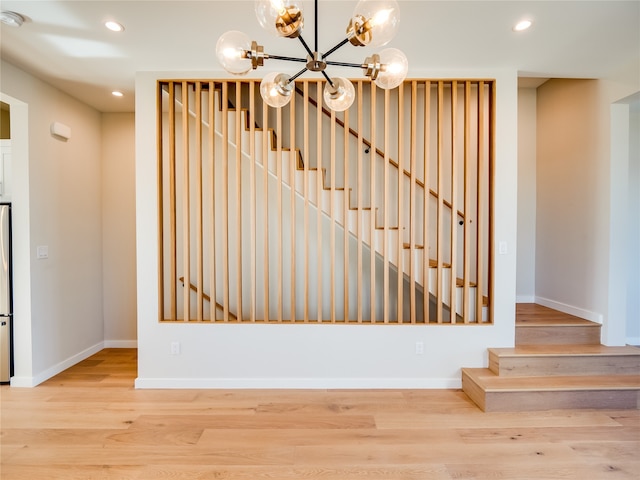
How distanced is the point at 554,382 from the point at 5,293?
16.6 feet

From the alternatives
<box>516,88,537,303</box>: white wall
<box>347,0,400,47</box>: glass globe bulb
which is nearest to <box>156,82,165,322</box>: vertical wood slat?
<box>347,0,400,47</box>: glass globe bulb

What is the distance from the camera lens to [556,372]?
10.2 ft

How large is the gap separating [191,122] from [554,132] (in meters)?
4.26

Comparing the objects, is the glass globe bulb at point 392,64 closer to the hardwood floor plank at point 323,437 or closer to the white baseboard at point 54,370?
the hardwood floor plank at point 323,437

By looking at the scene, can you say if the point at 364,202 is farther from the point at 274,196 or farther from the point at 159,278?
the point at 159,278

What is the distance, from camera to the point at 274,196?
4.03 metres

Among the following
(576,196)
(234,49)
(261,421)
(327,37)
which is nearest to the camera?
(234,49)

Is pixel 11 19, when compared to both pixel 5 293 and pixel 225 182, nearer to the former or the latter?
pixel 225 182

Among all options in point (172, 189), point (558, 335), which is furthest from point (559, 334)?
point (172, 189)

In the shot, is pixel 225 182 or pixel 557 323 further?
pixel 557 323

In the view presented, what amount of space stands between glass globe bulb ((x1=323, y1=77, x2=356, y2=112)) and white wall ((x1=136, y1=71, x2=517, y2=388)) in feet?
6.28

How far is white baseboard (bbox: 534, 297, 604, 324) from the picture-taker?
3455 millimetres

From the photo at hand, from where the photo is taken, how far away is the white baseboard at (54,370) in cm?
330

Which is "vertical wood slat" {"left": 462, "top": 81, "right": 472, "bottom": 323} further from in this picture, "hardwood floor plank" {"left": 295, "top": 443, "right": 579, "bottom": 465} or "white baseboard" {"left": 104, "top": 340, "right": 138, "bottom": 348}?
"white baseboard" {"left": 104, "top": 340, "right": 138, "bottom": 348}
